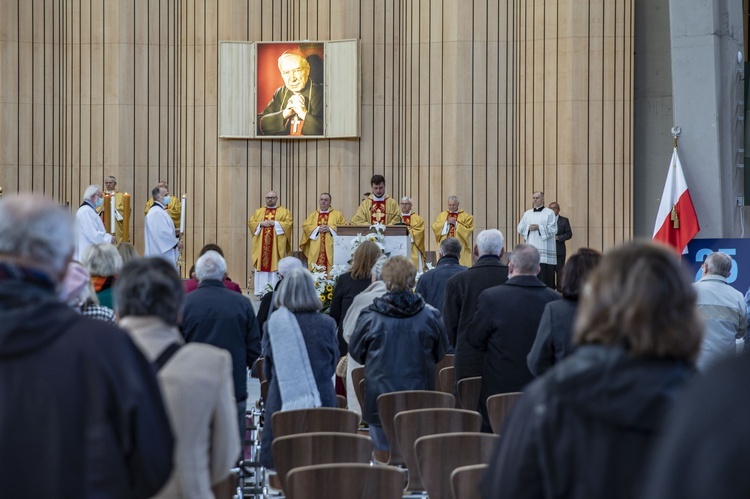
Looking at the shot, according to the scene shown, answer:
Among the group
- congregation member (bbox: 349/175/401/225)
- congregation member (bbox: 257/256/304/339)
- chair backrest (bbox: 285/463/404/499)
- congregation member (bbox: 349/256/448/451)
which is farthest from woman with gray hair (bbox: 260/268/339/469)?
congregation member (bbox: 349/175/401/225)

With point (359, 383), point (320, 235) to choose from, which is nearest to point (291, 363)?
point (359, 383)

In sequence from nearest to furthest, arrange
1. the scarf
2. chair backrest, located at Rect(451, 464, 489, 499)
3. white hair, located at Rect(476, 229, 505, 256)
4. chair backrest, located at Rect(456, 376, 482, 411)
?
chair backrest, located at Rect(451, 464, 489, 499) → the scarf → chair backrest, located at Rect(456, 376, 482, 411) → white hair, located at Rect(476, 229, 505, 256)

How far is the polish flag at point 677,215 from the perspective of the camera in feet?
30.7

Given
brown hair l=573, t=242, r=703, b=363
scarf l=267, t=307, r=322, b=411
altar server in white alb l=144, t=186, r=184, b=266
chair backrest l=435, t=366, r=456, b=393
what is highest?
altar server in white alb l=144, t=186, r=184, b=266

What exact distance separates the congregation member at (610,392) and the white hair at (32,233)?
112 cm

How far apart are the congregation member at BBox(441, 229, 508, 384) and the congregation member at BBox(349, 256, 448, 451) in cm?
28

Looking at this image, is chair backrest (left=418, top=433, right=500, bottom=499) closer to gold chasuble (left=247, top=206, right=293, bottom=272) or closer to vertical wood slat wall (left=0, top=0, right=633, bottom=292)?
gold chasuble (left=247, top=206, right=293, bottom=272)

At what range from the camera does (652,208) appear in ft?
53.6

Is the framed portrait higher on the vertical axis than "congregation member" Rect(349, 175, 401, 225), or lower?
higher

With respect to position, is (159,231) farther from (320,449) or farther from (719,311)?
(320,449)

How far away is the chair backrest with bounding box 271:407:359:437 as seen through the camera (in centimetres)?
503

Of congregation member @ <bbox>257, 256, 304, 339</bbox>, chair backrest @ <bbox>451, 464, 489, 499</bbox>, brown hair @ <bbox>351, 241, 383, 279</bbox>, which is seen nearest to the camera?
chair backrest @ <bbox>451, 464, 489, 499</bbox>

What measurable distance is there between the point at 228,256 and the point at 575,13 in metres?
6.64

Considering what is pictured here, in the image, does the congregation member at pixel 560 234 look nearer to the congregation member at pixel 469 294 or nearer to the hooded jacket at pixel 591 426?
the congregation member at pixel 469 294
